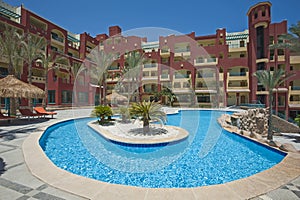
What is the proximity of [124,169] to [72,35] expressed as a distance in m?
48.0

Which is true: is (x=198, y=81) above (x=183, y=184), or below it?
above

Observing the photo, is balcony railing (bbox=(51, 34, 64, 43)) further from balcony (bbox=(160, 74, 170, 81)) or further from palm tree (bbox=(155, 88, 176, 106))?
palm tree (bbox=(155, 88, 176, 106))

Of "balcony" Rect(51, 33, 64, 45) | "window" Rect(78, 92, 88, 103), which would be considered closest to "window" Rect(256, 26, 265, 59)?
"window" Rect(78, 92, 88, 103)

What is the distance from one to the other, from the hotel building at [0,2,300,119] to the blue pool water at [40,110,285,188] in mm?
23674

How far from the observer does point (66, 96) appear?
31156mm

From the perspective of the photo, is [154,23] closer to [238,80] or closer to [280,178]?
[280,178]

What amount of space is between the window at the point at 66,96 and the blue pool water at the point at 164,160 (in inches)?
923

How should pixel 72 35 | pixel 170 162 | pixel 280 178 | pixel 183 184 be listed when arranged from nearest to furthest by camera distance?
1. pixel 280 178
2. pixel 183 184
3. pixel 170 162
4. pixel 72 35

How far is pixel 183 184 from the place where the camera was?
15.9ft

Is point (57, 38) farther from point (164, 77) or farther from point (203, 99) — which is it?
point (203, 99)

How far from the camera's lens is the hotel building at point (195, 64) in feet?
96.7

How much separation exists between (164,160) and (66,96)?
97.2 ft

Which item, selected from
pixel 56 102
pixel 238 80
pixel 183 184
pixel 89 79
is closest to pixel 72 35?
pixel 89 79

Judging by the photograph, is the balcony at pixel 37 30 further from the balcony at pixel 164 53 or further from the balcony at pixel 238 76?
the balcony at pixel 238 76
